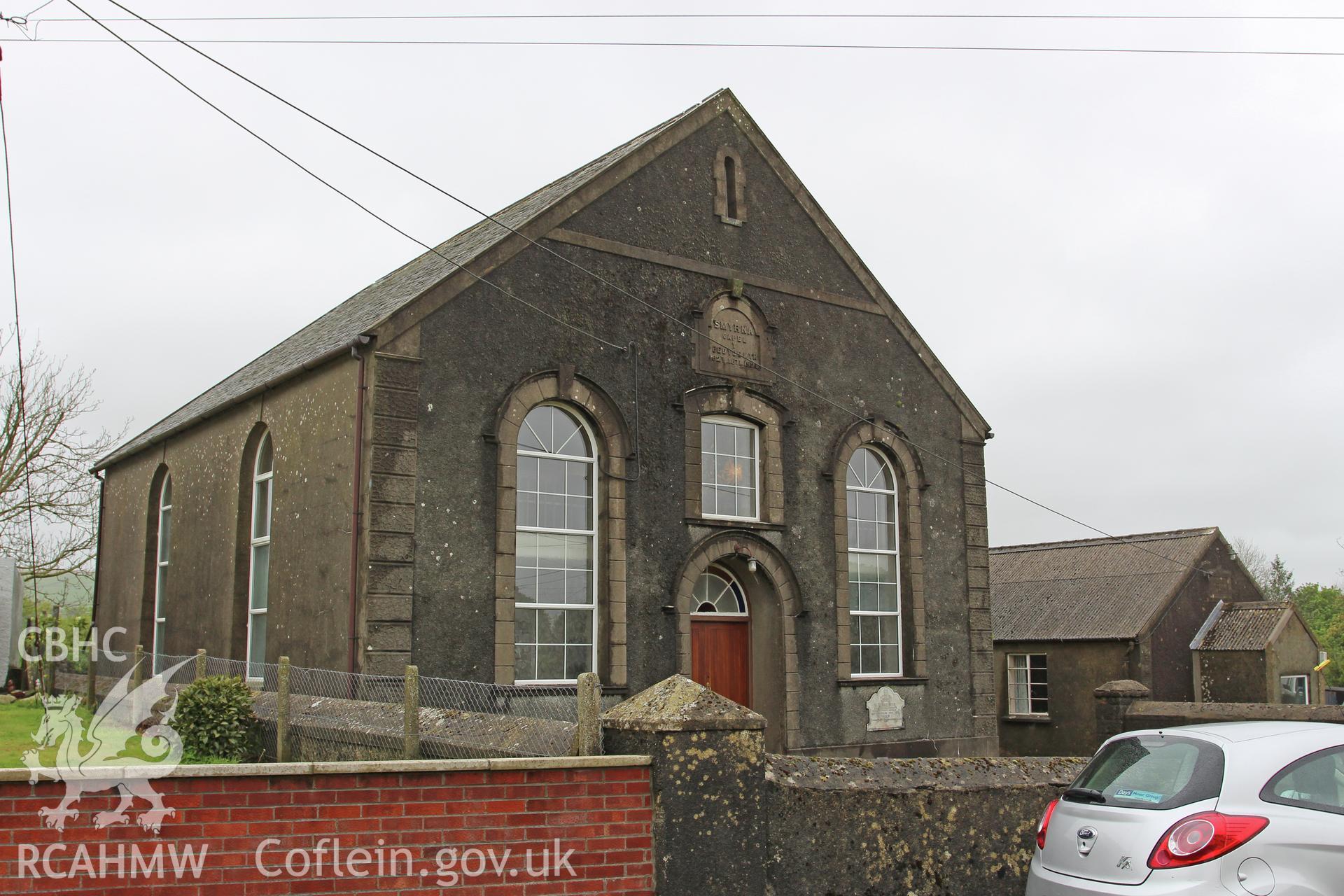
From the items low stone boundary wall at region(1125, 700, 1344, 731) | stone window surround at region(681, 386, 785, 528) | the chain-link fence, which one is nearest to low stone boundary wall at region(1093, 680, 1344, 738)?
low stone boundary wall at region(1125, 700, 1344, 731)

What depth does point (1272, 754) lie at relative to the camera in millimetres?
6160

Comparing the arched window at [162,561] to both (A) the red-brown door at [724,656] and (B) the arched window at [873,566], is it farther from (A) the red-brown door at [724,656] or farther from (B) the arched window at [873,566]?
(B) the arched window at [873,566]

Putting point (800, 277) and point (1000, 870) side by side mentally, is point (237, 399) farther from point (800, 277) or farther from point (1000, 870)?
point (1000, 870)

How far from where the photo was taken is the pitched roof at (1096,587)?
89.1 feet

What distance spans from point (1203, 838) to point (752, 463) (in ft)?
36.5

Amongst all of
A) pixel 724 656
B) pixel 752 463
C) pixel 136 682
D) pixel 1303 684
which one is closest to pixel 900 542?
pixel 752 463

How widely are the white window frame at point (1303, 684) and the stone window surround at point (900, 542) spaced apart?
12.7 metres

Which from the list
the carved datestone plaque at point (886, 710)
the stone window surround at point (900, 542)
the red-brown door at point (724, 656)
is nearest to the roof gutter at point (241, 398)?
the red-brown door at point (724, 656)

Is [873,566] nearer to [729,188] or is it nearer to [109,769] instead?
[729,188]

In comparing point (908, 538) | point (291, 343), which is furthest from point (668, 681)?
point (291, 343)

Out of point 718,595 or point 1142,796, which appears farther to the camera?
point 718,595

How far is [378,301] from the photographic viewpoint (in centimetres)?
1756

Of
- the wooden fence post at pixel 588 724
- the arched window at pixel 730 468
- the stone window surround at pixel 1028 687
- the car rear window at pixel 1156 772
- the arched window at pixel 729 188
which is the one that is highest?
the arched window at pixel 729 188

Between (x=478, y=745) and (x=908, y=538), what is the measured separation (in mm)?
11632
